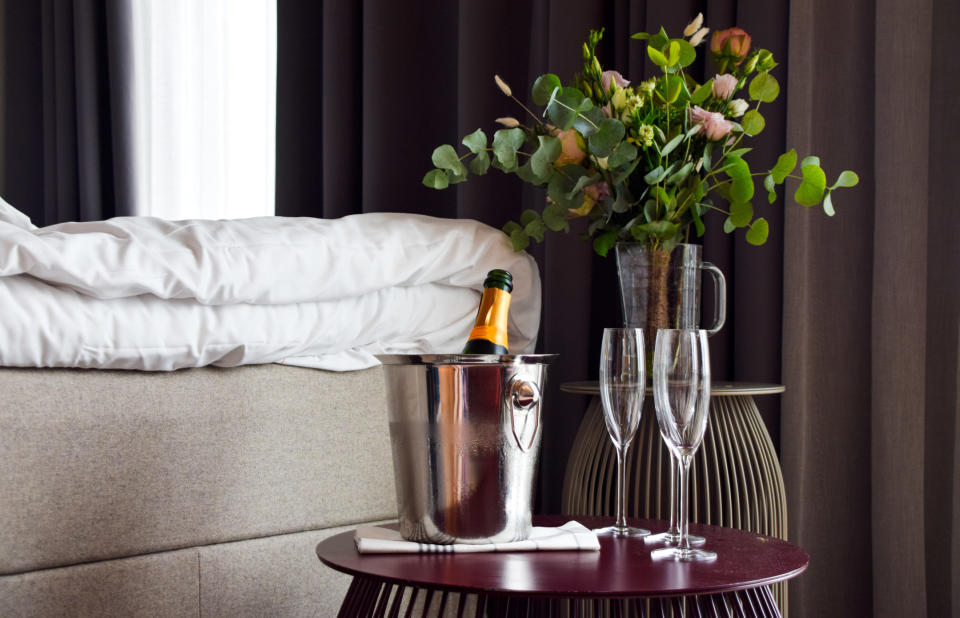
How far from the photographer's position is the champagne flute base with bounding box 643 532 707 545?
864 mm

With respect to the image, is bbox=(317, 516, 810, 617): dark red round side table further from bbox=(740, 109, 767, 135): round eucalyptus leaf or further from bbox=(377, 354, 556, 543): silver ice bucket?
bbox=(740, 109, 767, 135): round eucalyptus leaf

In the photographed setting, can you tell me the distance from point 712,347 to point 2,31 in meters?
3.04

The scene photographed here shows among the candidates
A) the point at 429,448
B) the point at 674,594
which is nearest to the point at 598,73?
the point at 429,448

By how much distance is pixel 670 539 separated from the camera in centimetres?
87

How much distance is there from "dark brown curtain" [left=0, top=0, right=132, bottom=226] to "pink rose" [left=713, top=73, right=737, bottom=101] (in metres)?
2.23

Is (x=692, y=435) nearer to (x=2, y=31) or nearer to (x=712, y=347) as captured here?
(x=712, y=347)

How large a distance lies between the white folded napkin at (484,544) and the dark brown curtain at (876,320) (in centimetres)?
71

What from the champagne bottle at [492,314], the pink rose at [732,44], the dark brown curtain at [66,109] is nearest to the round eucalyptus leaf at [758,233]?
the pink rose at [732,44]

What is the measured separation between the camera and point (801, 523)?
1447 millimetres

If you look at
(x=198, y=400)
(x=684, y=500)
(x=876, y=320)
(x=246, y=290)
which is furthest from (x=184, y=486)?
(x=876, y=320)

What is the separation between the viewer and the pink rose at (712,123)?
122 cm

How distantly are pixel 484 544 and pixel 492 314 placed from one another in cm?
29

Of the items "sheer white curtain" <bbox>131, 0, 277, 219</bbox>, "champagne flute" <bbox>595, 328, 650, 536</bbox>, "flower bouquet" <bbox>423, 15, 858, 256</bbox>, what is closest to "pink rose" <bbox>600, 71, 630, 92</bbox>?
"flower bouquet" <bbox>423, 15, 858, 256</bbox>

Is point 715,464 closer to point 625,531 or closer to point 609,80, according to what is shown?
point 625,531
